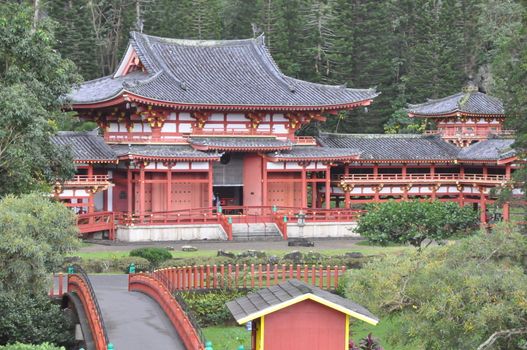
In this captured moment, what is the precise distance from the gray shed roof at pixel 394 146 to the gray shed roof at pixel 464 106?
5654 mm

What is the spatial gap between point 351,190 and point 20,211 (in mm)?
31959

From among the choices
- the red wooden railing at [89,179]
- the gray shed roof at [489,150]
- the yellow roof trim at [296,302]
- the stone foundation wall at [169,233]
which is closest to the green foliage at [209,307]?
the yellow roof trim at [296,302]

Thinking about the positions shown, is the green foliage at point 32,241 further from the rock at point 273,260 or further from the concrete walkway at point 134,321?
the rock at point 273,260

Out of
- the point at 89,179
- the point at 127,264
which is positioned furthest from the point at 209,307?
the point at 89,179

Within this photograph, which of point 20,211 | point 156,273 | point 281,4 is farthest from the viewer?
point 281,4

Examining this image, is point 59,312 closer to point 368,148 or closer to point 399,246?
point 399,246

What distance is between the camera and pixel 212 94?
2130 inches

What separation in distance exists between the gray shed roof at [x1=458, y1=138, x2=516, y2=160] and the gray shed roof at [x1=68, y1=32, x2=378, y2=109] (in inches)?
252

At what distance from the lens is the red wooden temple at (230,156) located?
50.8 m

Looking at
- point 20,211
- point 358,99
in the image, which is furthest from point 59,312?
point 358,99

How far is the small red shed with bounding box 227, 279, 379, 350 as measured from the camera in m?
21.4

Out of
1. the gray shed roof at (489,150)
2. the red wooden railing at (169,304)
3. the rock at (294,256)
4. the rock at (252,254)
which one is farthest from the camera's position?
the gray shed roof at (489,150)

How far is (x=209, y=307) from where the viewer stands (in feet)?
111

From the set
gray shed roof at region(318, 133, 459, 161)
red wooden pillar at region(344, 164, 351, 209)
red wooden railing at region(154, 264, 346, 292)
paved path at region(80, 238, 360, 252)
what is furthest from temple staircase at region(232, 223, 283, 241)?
red wooden railing at region(154, 264, 346, 292)
